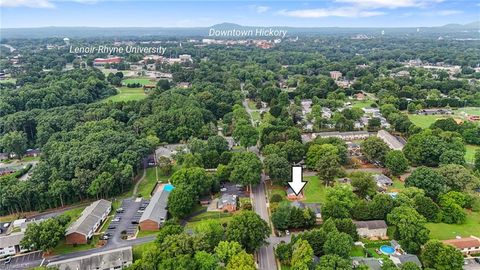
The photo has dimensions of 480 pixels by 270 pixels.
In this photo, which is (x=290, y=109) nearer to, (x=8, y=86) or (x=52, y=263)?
(x=52, y=263)

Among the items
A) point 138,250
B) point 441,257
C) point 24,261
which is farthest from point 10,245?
point 441,257

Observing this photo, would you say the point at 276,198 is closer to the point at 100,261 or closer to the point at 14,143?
the point at 100,261

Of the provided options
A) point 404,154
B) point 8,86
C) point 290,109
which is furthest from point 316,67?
point 8,86

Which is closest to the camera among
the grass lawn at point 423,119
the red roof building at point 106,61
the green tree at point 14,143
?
the green tree at point 14,143

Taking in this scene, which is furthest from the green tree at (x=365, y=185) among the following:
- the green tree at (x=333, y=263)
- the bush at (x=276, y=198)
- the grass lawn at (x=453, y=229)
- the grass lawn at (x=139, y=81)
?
the grass lawn at (x=139, y=81)

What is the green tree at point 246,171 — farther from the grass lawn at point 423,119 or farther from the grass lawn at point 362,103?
the grass lawn at point 362,103

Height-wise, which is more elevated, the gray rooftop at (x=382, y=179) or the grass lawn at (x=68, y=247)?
the gray rooftop at (x=382, y=179)
